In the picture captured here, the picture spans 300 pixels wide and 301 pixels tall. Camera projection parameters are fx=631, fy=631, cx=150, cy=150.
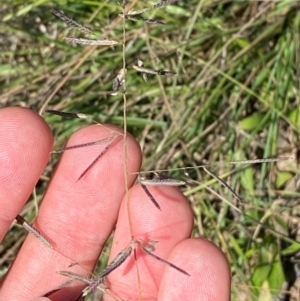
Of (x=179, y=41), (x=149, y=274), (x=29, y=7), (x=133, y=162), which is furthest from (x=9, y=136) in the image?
(x=179, y=41)

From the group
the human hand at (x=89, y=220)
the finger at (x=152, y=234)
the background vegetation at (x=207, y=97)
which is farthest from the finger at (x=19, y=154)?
the background vegetation at (x=207, y=97)

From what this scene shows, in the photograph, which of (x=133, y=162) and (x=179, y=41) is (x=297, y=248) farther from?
(x=179, y=41)

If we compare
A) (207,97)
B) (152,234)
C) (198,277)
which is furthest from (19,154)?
(207,97)

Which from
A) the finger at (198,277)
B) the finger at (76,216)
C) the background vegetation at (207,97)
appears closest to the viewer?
the finger at (198,277)

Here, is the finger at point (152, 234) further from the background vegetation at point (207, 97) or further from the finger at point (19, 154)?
the background vegetation at point (207, 97)

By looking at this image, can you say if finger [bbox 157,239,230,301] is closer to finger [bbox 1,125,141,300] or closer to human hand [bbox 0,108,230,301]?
human hand [bbox 0,108,230,301]

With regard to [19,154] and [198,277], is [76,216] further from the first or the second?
[198,277]

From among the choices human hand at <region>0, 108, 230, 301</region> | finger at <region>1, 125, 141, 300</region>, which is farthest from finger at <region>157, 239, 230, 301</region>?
finger at <region>1, 125, 141, 300</region>
